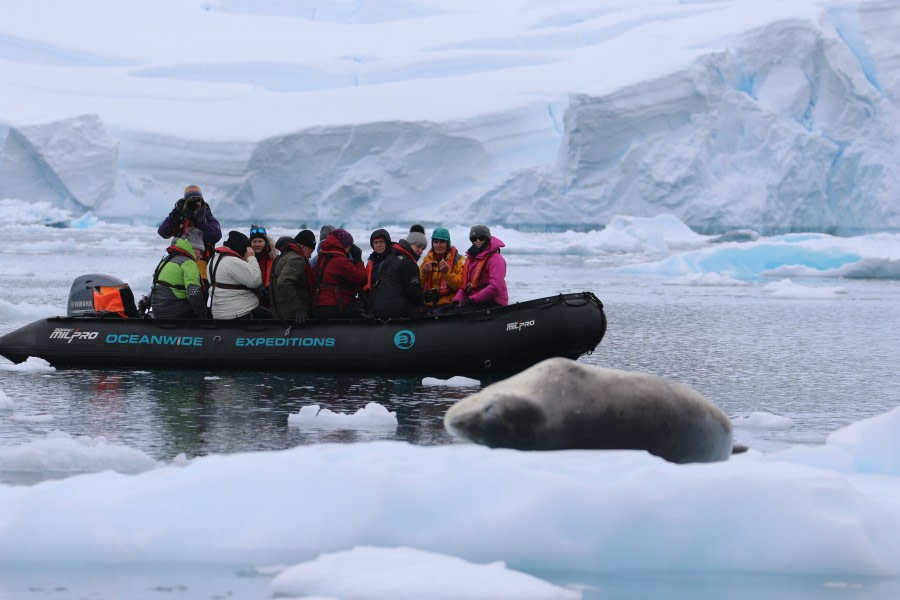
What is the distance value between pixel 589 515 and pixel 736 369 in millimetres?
6070

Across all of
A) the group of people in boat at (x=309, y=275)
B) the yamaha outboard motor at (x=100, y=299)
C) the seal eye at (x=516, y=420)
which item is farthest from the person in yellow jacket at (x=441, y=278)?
the seal eye at (x=516, y=420)

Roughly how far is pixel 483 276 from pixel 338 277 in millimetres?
1096

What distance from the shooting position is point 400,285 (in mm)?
8461

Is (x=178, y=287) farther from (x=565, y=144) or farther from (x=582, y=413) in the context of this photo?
(x=565, y=144)

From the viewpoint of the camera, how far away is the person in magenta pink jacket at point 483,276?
8.41 meters

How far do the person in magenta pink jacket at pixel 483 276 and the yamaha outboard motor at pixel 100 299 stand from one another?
273cm

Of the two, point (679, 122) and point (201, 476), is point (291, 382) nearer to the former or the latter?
point (201, 476)

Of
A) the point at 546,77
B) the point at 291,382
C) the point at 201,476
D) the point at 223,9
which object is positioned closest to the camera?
the point at 201,476

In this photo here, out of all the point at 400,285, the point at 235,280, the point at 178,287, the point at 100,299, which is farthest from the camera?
the point at 100,299

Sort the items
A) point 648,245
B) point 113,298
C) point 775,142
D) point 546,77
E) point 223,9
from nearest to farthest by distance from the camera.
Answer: point 113,298 < point 648,245 < point 775,142 < point 546,77 < point 223,9

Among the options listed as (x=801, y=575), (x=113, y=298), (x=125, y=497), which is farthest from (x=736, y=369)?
(x=125, y=497)

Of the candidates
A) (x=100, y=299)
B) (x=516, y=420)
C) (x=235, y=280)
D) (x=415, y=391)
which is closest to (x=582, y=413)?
(x=516, y=420)

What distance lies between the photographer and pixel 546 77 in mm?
Answer: 47312

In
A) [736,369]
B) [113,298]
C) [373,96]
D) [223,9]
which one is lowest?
[736,369]
